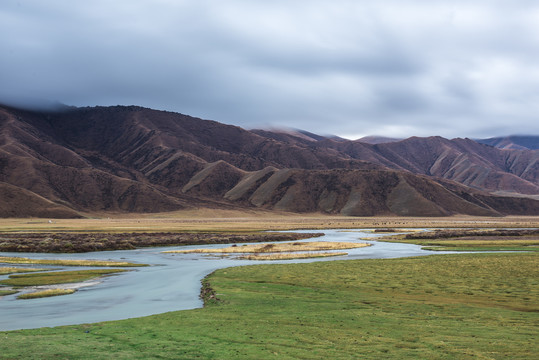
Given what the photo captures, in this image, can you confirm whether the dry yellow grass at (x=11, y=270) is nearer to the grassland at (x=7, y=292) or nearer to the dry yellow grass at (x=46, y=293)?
the grassland at (x=7, y=292)

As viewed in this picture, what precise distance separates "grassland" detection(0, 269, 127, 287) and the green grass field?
14.7 meters

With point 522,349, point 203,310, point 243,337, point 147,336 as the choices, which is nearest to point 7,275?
point 203,310

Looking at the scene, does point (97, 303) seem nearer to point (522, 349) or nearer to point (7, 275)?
point (7, 275)

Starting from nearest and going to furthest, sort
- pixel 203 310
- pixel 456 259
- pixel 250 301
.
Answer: pixel 203 310 < pixel 250 301 < pixel 456 259

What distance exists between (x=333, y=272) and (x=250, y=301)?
1682cm

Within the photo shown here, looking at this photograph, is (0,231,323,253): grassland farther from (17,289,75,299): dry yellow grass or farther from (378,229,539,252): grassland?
(17,289,75,299): dry yellow grass

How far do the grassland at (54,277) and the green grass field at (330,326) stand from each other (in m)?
14.7

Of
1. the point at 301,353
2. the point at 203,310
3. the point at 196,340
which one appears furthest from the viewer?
the point at 203,310

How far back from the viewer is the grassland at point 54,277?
4309 centimetres

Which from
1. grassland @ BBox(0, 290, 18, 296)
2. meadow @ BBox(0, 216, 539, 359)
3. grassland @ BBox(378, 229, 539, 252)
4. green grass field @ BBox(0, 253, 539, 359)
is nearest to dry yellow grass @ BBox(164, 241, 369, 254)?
grassland @ BBox(378, 229, 539, 252)

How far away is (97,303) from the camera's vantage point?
3431 centimetres

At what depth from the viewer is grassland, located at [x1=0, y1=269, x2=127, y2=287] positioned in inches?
1697

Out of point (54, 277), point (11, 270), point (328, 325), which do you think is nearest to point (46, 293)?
point (54, 277)

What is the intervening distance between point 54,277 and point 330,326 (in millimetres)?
32950
